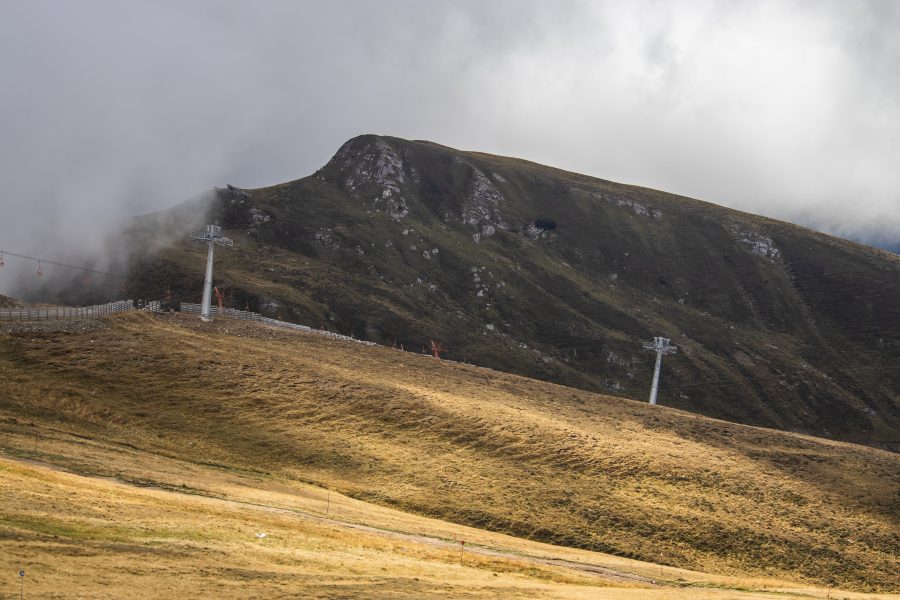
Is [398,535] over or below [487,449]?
below

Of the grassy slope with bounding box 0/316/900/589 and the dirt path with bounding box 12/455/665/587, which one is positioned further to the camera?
the grassy slope with bounding box 0/316/900/589

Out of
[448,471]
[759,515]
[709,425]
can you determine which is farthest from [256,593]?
[709,425]

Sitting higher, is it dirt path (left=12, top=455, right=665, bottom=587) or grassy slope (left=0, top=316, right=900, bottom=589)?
grassy slope (left=0, top=316, right=900, bottom=589)

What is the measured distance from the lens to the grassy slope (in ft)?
190

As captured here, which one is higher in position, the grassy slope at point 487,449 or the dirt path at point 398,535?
Answer: the grassy slope at point 487,449

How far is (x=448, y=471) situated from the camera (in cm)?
6512

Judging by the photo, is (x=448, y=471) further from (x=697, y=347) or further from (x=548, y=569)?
(x=697, y=347)

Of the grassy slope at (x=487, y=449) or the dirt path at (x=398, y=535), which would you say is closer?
the dirt path at (x=398, y=535)

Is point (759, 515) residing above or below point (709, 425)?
below

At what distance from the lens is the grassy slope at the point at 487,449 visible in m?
57.8

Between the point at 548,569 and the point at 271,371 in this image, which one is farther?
the point at 271,371

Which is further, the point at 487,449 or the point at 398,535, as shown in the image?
the point at 487,449

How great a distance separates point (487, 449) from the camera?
69625 mm

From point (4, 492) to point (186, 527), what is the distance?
7.10 m
